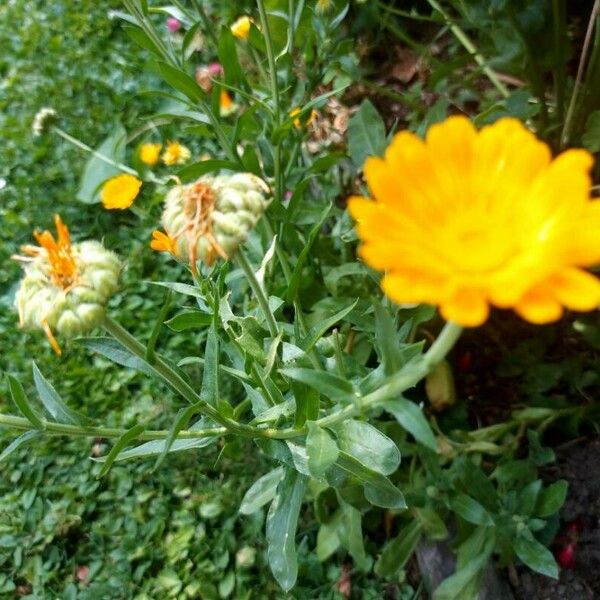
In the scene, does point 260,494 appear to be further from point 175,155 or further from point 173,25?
point 173,25

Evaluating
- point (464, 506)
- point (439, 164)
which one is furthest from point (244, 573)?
point (439, 164)

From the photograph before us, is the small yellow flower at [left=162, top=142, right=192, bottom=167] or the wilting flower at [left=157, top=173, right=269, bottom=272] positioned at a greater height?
the wilting flower at [left=157, top=173, right=269, bottom=272]

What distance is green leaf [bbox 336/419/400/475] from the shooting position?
145cm

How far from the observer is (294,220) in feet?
6.65

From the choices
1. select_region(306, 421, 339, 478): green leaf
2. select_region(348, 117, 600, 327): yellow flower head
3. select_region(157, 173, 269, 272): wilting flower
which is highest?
select_region(348, 117, 600, 327): yellow flower head

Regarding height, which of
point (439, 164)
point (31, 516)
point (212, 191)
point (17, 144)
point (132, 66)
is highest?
point (439, 164)

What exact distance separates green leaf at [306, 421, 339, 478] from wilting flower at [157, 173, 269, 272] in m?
0.36

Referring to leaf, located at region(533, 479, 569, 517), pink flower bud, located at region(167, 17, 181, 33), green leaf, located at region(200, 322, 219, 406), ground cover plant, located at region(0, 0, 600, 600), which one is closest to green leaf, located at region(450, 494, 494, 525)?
ground cover plant, located at region(0, 0, 600, 600)

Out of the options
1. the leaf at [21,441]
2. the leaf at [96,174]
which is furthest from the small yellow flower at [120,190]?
the leaf at [21,441]

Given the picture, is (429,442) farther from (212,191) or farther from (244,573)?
(244,573)

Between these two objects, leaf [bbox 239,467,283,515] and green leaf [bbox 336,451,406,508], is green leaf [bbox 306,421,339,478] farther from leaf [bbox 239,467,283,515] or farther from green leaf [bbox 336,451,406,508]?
leaf [bbox 239,467,283,515]

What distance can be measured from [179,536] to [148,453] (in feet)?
2.76

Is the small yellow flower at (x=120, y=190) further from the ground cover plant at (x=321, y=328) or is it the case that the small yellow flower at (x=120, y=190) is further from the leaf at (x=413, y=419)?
the leaf at (x=413, y=419)

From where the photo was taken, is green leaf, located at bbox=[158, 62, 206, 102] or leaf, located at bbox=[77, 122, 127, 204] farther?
leaf, located at bbox=[77, 122, 127, 204]
